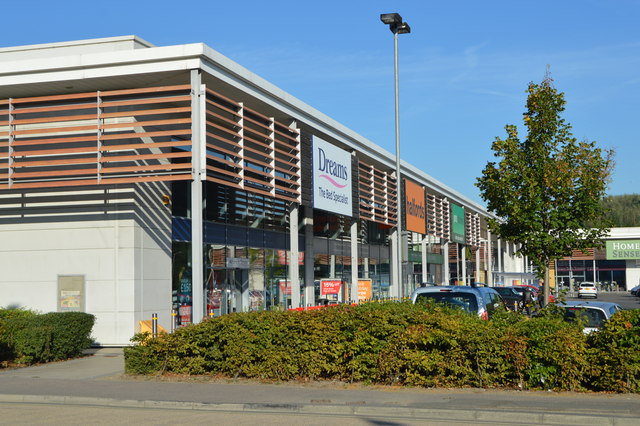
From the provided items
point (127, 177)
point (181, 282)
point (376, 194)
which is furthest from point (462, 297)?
point (376, 194)

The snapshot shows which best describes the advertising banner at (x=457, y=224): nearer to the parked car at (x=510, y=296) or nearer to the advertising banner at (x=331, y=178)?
the parked car at (x=510, y=296)

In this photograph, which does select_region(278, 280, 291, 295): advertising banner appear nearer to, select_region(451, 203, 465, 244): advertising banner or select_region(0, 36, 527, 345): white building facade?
select_region(0, 36, 527, 345): white building facade

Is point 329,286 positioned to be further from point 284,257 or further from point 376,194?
point 376,194

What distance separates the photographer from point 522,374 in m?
13.3

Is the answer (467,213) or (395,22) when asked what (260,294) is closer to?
(395,22)

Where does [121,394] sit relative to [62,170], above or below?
below

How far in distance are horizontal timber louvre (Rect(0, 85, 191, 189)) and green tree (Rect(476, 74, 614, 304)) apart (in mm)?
9072

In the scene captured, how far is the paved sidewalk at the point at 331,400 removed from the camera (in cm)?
1123

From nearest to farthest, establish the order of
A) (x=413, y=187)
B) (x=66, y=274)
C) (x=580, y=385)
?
1. (x=580, y=385)
2. (x=66, y=274)
3. (x=413, y=187)

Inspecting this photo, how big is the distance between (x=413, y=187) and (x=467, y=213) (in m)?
22.6

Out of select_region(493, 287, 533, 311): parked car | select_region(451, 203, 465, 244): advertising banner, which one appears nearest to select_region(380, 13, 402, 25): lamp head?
select_region(493, 287, 533, 311): parked car

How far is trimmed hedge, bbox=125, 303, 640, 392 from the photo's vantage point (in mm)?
13023

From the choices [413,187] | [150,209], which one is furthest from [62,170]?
[413,187]

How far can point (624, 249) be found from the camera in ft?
338
